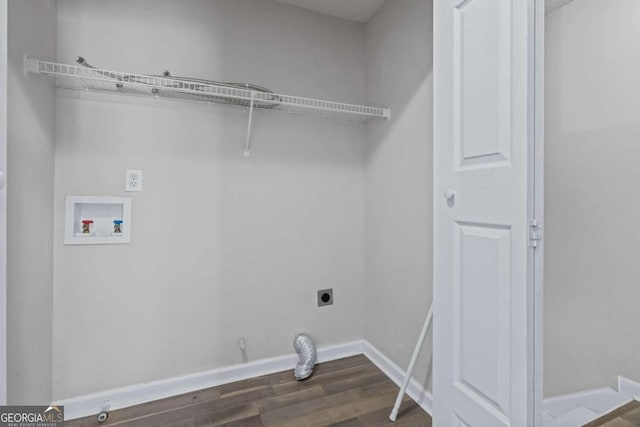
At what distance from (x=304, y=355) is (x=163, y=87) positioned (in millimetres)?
1762

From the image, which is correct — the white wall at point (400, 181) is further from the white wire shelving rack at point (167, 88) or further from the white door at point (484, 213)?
the white door at point (484, 213)

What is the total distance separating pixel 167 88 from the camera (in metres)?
1.53

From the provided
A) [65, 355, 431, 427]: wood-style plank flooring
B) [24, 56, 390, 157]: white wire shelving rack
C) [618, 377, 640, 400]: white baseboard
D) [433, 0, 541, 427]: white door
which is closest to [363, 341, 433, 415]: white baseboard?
[65, 355, 431, 427]: wood-style plank flooring

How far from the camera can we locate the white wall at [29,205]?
113 centimetres

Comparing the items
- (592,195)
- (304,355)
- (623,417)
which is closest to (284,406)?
(304,355)

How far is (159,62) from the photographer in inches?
66.1

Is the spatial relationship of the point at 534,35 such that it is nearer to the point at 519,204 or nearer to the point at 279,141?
the point at 519,204

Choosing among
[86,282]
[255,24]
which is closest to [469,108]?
[255,24]

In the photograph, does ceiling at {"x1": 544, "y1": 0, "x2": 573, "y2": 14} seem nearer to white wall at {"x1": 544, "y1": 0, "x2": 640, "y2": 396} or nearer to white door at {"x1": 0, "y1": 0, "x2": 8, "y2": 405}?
white wall at {"x1": 544, "y1": 0, "x2": 640, "y2": 396}

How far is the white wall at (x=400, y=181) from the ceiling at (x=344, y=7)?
7 cm

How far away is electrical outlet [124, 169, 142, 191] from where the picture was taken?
1.62 metres

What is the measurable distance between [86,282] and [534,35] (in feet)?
6.97

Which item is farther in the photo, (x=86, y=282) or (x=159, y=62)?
(x=159, y=62)

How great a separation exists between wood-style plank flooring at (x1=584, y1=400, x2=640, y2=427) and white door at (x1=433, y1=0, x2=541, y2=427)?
14cm
